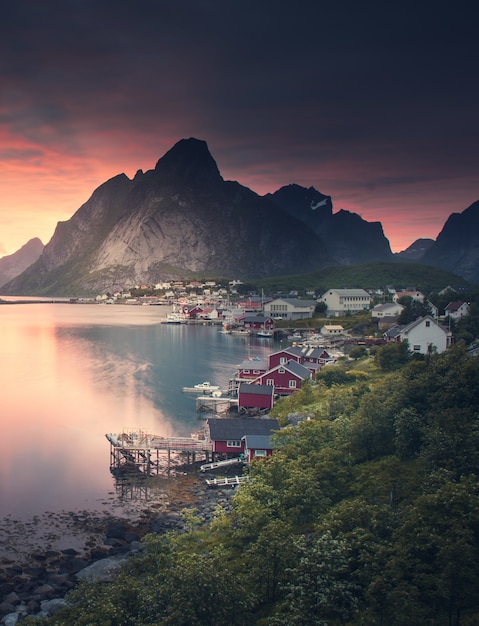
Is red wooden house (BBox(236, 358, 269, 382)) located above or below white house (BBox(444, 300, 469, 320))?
below

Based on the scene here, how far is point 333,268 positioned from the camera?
5861 inches

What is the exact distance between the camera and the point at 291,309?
87625mm

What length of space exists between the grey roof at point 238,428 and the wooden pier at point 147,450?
2.58 feet

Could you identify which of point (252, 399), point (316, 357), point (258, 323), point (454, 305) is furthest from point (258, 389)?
point (258, 323)

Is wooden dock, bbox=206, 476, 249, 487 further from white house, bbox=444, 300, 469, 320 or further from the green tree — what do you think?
white house, bbox=444, 300, 469, 320

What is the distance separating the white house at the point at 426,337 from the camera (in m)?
36.7

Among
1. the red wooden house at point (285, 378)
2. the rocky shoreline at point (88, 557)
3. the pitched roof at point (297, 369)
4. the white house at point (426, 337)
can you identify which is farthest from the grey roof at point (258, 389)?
the rocky shoreline at point (88, 557)

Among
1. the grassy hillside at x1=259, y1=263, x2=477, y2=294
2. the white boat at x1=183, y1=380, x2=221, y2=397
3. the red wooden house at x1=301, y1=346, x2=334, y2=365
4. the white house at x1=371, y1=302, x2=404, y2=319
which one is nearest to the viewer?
the white boat at x1=183, y1=380, x2=221, y2=397

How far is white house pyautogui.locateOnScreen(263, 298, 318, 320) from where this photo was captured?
8738 cm

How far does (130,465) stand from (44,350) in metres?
41.1

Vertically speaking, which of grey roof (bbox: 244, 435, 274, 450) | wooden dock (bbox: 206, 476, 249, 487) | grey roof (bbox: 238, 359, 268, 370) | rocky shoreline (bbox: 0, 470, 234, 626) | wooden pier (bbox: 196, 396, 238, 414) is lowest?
rocky shoreline (bbox: 0, 470, 234, 626)

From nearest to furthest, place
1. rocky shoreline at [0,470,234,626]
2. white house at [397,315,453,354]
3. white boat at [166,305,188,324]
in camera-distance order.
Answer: rocky shoreline at [0,470,234,626] < white house at [397,315,453,354] < white boat at [166,305,188,324]

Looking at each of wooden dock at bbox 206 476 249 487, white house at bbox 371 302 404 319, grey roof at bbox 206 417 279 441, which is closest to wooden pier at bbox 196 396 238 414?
grey roof at bbox 206 417 279 441

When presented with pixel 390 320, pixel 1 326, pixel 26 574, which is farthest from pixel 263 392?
pixel 1 326
